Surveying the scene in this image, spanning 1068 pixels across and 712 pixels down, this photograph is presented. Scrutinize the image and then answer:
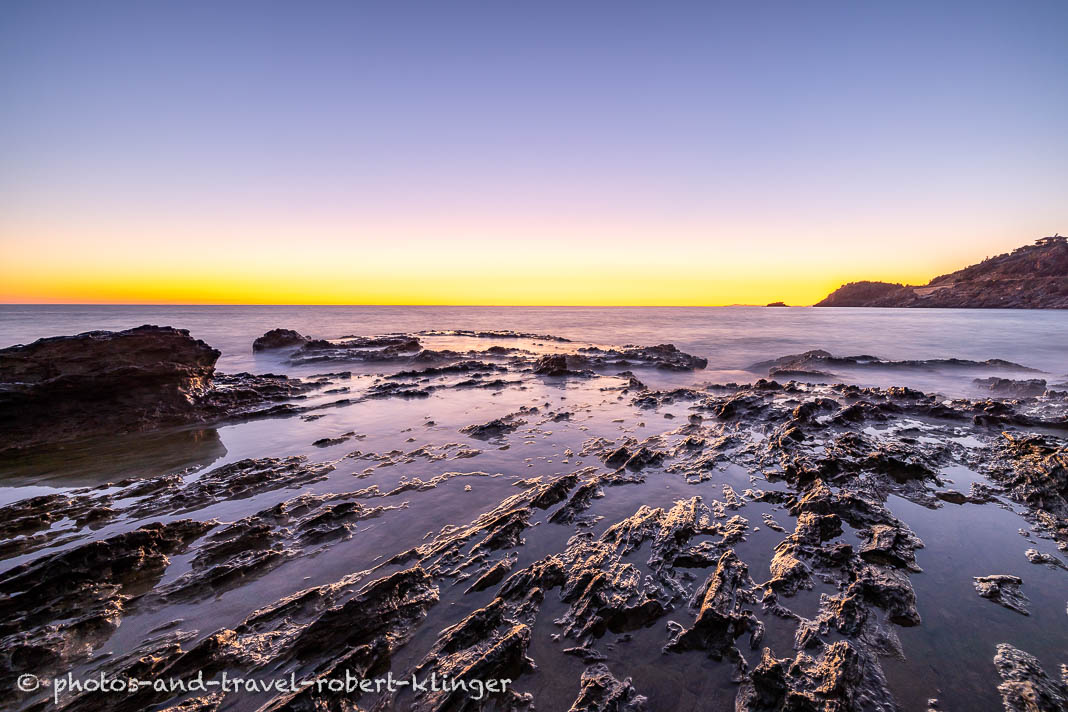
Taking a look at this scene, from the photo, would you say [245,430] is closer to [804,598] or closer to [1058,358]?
[804,598]

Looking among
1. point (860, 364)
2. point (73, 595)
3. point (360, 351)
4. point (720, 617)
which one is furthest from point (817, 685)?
point (360, 351)

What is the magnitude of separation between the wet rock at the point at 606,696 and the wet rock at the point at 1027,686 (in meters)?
3.03

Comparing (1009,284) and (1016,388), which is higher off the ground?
(1009,284)

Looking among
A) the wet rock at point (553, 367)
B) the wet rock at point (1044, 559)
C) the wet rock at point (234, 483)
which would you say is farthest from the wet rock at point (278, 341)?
the wet rock at point (1044, 559)

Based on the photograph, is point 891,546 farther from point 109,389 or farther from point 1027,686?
point 109,389

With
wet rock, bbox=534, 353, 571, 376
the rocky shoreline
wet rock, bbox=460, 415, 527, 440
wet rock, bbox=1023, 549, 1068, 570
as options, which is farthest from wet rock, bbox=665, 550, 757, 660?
wet rock, bbox=534, 353, 571, 376

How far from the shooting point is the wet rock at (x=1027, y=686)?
3189 mm

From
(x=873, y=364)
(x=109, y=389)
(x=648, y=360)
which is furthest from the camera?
(x=648, y=360)

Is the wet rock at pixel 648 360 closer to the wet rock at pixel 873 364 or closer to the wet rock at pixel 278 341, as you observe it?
the wet rock at pixel 873 364

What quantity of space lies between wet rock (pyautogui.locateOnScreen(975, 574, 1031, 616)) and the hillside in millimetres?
134736

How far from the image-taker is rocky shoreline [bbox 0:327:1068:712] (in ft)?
12.0

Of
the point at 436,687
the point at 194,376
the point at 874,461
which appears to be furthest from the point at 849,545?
the point at 194,376

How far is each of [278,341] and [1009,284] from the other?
162 metres

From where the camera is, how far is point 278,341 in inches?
1357
